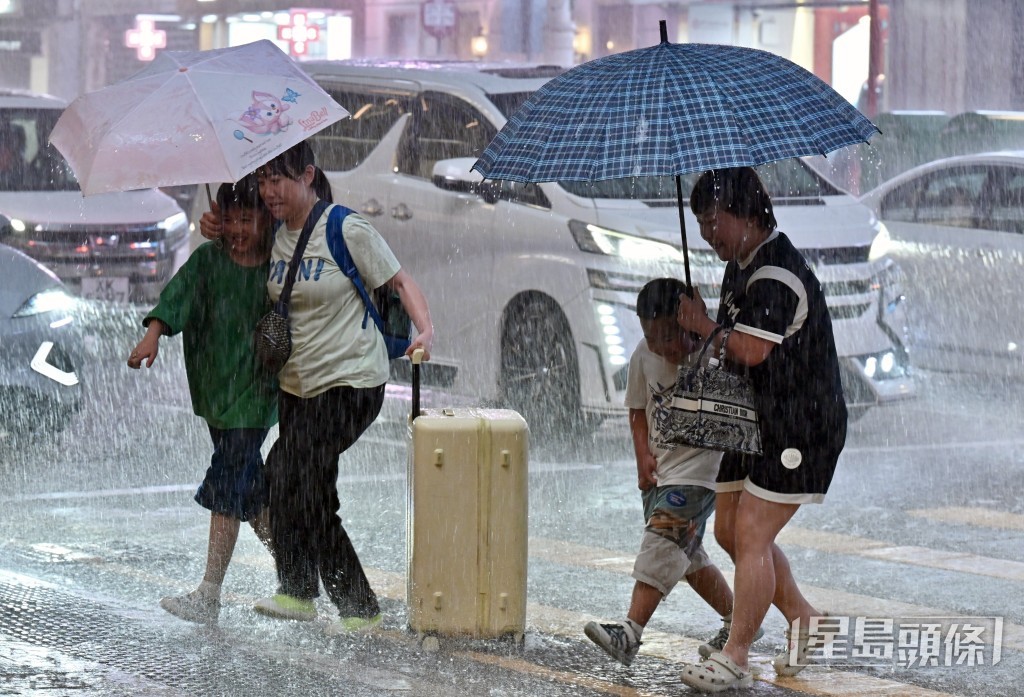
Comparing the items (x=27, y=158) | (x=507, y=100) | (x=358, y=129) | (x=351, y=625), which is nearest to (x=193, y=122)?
(x=351, y=625)

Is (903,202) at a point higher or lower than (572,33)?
lower

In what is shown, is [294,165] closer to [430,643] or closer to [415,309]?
[415,309]

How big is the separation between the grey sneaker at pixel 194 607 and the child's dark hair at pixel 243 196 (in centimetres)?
133

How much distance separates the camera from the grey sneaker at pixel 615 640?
5664 mm

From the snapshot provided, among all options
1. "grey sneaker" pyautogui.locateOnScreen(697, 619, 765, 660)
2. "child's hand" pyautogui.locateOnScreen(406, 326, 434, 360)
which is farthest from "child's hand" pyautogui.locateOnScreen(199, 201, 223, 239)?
"grey sneaker" pyautogui.locateOnScreen(697, 619, 765, 660)

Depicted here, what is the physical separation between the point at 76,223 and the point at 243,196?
9.12 metres

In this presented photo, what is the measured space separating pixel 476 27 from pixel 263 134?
27.3 metres

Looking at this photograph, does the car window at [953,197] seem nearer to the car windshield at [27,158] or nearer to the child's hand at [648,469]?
the car windshield at [27,158]

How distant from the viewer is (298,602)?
20.4 ft

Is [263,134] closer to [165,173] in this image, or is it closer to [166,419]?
[165,173]

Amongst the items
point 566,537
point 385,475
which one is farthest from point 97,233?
point 566,537

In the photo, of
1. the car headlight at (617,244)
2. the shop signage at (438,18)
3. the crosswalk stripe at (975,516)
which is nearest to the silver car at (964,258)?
the car headlight at (617,244)

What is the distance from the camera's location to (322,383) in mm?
6070

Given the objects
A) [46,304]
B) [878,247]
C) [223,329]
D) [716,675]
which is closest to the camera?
[716,675]
